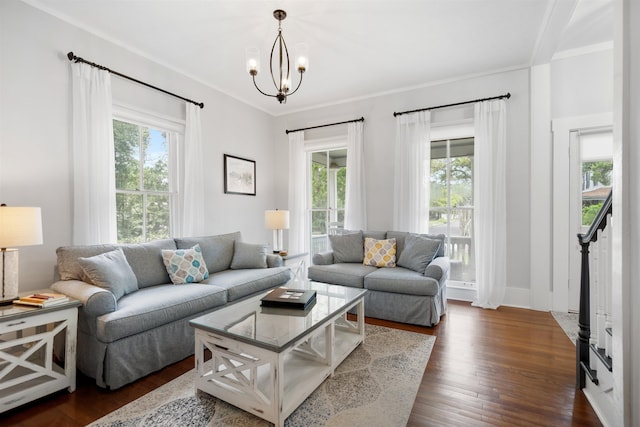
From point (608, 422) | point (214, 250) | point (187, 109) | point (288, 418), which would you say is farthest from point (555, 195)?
point (187, 109)

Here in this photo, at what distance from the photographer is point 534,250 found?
3.62 m

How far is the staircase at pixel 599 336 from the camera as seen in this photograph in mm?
1722

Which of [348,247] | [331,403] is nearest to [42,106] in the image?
[331,403]

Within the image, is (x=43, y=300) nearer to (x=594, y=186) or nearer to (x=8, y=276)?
(x=8, y=276)

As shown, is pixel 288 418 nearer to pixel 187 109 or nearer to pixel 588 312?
pixel 588 312

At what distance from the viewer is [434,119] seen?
13.6 ft

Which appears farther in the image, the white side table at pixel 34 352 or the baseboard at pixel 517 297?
the baseboard at pixel 517 297

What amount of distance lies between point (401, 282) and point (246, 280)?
63.1 inches

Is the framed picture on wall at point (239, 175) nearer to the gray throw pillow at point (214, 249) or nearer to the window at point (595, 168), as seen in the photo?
the gray throw pillow at point (214, 249)

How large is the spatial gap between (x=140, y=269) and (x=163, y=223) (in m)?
1.00

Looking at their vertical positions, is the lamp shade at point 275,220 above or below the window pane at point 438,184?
below

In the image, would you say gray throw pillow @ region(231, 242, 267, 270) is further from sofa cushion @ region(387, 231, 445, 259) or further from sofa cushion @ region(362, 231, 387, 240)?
sofa cushion @ region(387, 231, 445, 259)

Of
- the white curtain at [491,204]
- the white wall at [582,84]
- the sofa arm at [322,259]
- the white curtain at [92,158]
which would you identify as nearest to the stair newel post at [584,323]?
the white curtain at [491,204]

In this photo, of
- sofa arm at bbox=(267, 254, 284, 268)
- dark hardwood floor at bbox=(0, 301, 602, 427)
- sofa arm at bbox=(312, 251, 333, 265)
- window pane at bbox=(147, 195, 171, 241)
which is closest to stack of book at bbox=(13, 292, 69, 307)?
dark hardwood floor at bbox=(0, 301, 602, 427)
